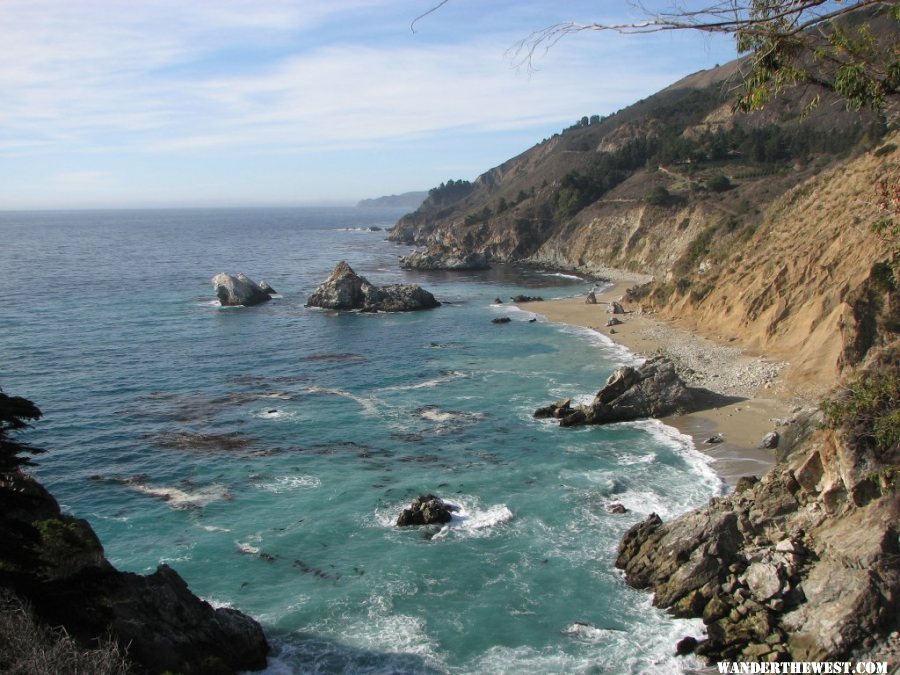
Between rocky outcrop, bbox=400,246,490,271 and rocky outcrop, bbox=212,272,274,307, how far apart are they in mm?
42458

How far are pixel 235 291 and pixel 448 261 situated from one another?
4712cm

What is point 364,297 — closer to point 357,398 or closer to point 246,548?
point 357,398

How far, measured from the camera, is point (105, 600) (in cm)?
1834

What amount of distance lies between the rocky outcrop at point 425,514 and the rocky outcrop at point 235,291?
56.9 m

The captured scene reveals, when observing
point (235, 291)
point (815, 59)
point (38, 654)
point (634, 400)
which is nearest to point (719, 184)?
point (235, 291)

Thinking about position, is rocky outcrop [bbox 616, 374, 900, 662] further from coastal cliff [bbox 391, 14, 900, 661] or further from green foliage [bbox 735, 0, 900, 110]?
green foliage [bbox 735, 0, 900, 110]

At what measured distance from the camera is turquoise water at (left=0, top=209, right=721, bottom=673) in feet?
74.3

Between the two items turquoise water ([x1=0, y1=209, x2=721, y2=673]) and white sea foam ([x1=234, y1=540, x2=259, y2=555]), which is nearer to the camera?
turquoise water ([x1=0, y1=209, x2=721, y2=673])

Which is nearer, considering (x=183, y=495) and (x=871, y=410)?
(x=871, y=410)

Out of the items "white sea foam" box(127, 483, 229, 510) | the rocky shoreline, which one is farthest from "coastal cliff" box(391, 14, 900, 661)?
"white sea foam" box(127, 483, 229, 510)

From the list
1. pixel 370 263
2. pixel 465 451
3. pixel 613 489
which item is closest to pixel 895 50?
pixel 613 489

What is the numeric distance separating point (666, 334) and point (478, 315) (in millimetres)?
23024

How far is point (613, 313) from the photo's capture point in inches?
2768

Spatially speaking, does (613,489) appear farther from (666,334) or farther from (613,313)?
(613,313)
